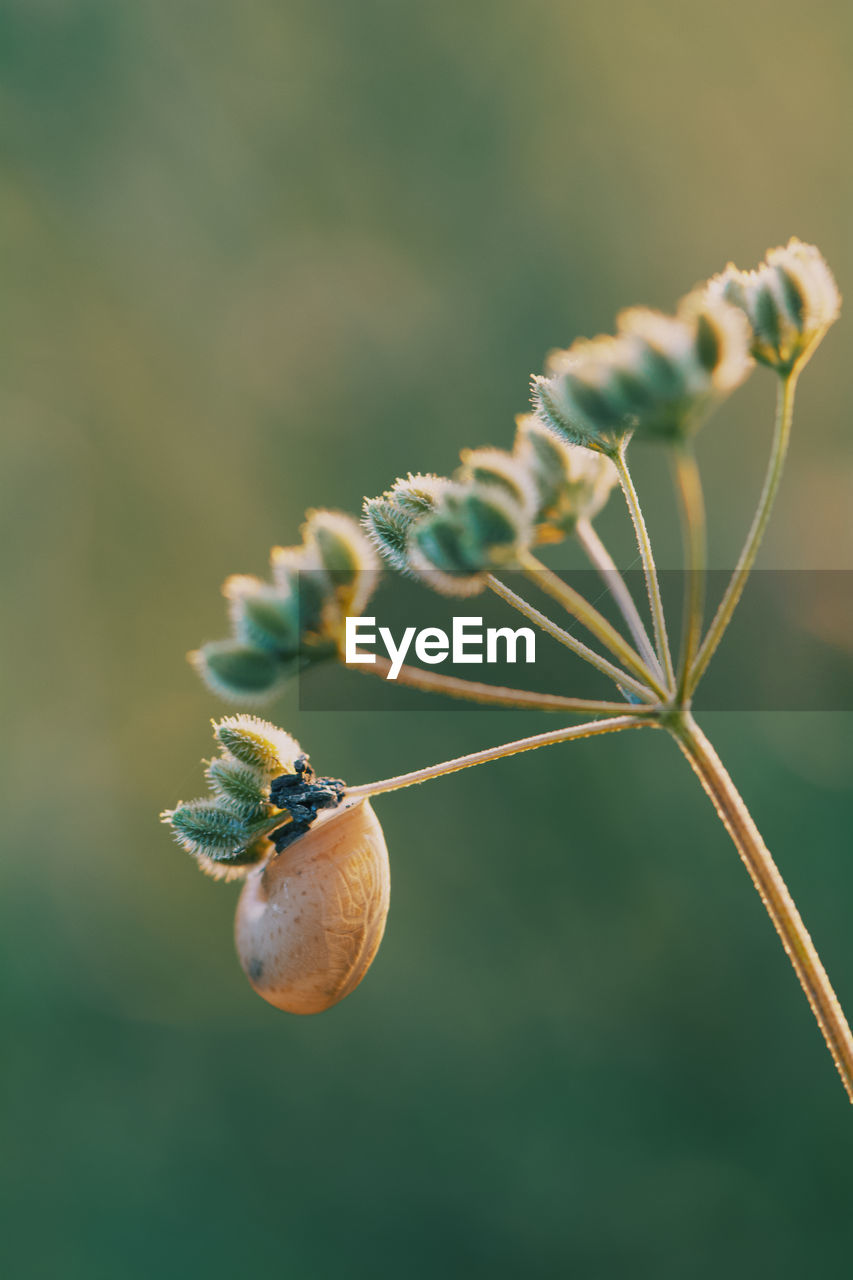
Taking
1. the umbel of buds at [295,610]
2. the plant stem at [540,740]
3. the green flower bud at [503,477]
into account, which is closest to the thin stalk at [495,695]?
the plant stem at [540,740]

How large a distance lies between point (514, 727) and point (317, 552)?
876 centimetres

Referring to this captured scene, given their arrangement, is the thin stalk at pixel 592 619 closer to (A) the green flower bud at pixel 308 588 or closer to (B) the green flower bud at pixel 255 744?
(A) the green flower bud at pixel 308 588

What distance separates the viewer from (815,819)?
1023cm

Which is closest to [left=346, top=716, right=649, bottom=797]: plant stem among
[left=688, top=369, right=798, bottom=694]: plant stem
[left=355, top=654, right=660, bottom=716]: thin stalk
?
[left=355, top=654, right=660, bottom=716]: thin stalk

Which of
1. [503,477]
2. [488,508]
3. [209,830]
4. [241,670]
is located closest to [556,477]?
[503,477]

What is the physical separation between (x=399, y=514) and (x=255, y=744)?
0.55 m

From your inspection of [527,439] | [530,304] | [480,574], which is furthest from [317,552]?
[530,304]

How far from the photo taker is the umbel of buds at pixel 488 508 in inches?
73.1

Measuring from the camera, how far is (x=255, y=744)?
222 cm

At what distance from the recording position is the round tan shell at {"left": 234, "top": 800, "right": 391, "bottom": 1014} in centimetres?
218

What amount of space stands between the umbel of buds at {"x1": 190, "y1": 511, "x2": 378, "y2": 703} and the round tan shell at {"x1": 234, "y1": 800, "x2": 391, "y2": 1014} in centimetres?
41

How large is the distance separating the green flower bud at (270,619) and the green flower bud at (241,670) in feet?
0.06

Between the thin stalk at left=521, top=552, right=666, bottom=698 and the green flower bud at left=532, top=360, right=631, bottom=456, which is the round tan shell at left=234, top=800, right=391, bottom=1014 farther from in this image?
the green flower bud at left=532, top=360, right=631, bottom=456

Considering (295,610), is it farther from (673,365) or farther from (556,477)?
(673,365)
